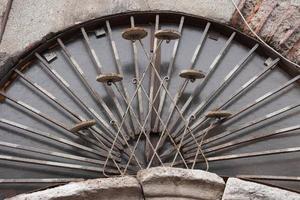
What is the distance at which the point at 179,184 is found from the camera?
2945 millimetres

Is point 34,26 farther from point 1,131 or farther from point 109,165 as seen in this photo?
point 109,165

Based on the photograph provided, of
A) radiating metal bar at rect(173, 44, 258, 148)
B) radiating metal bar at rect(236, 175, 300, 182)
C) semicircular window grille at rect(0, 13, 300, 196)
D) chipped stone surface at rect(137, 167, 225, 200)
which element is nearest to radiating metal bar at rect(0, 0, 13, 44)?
semicircular window grille at rect(0, 13, 300, 196)

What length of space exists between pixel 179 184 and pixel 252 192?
0.95 ft

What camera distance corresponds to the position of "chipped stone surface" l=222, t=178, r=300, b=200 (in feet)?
9.61

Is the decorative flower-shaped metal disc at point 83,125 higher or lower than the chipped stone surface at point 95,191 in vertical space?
higher

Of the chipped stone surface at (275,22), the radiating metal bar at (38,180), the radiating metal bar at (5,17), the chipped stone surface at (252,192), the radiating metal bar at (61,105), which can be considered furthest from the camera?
the radiating metal bar at (5,17)

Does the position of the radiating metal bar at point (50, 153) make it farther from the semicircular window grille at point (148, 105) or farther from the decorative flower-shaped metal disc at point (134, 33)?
the decorative flower-shaped metal disc at point (134, 33)

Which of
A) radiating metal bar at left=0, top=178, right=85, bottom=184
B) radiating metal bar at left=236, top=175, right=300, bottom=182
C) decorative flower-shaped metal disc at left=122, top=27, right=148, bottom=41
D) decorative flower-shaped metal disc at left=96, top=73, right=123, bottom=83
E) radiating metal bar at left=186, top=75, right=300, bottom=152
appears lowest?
radiating metal bar at left=236, top=175, right=300, bottom=182

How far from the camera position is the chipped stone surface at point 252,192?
293cm

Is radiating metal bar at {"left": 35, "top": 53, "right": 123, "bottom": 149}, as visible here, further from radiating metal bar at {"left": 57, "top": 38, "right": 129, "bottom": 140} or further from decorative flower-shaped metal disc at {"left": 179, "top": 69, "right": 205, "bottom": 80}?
decorative flower-shaped metal disc at {"left": 179, "top": 69, "right": 205, "bottom": 80}

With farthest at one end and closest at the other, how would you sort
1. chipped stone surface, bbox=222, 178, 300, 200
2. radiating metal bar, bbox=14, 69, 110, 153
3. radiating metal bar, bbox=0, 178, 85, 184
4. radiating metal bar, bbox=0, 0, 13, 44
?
radiating metal bar, bbox=0, 0, 13, 44, radiating metal bar, bbox=14, 69, 110, 153, radiating metal bar, bbox=0, 178, 85, 184, chipped stone surface, bbox=222, 178, 300, 200

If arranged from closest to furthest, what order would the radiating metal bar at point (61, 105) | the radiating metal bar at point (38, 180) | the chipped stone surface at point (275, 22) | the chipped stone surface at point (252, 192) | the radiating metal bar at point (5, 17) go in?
the chipped stone surface at point (252, 192), the radiating metal bar at point (38, 180), the radiating metal bar at point (61, 105), the chipped stone surface at point (275, 22), the radiating metal bar at point (5, 17)

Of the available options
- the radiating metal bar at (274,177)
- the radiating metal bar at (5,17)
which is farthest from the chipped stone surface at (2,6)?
the radiating metal bar at (274,177)

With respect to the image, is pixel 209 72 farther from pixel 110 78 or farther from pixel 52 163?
pixel 52 163
